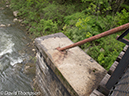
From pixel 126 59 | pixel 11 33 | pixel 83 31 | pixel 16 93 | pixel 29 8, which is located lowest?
pixel 16 93

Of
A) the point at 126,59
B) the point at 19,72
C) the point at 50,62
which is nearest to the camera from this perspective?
the point at 126,59

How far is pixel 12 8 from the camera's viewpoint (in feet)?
32.1

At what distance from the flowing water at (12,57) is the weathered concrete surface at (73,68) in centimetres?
261

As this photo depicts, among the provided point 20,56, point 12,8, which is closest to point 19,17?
point 12,8

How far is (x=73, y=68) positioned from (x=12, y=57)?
447cm

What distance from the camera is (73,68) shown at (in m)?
2.38

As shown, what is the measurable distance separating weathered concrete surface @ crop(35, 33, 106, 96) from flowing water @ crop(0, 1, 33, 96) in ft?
8.56

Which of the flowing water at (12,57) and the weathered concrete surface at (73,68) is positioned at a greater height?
the weathered concrete surface at (73,68)

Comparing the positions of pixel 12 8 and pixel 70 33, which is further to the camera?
pixel 12 8

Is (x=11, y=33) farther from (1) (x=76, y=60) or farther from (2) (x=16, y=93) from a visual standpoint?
(1) (x=76, y=60)

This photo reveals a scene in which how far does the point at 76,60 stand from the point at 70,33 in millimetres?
3523

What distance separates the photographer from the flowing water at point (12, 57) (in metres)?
4.42

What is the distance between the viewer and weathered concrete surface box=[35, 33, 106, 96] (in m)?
2.02

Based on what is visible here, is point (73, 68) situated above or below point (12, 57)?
above
